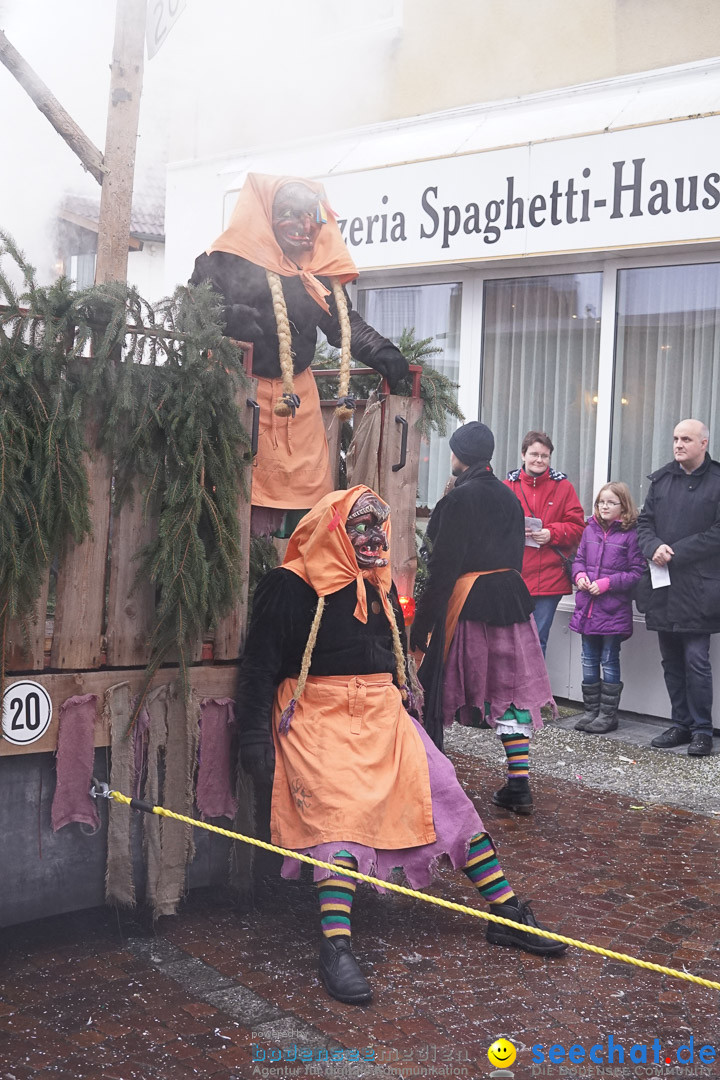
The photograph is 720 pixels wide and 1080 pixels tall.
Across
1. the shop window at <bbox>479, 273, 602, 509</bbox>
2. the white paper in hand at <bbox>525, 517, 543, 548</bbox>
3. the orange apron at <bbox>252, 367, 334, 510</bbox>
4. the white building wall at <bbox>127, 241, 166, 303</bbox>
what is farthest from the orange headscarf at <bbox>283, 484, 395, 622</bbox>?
the white building wall at <bbox>127, 241, 166, 303</bbox>

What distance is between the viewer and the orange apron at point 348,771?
3.85 m

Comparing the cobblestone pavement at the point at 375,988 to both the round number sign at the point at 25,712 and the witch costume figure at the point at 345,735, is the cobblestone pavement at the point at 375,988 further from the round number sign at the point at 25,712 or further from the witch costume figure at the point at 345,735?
the round number sign at the point at 25,712

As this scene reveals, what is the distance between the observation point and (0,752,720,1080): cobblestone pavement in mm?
3295

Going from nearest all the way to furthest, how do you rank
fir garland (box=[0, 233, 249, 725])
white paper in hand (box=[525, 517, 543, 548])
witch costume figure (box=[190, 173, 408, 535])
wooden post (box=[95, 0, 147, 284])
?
fir garland (box=[0, 233, 249, 725]) → witch costume figure (box=[190, 173, 408, 535]) → wooden post (box=[95, 0, 147, 284]) → white paper in hand (box=[525, 517, 543, 548])

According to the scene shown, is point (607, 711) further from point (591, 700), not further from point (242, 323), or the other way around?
point (242, 323)

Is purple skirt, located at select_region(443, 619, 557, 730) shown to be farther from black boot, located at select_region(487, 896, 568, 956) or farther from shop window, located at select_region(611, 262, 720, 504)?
shop window, located at select_region(611, 262, 720, 504)

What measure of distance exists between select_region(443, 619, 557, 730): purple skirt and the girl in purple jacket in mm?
1834

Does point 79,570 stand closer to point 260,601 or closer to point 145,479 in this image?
point 145,479

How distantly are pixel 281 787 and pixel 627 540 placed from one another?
4020 mm

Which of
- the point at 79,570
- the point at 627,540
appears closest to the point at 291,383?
the point at 79,570

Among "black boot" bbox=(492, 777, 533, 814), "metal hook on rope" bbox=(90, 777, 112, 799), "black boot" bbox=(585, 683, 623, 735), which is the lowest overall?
"black boot" bbox=(492, 777, 533, 814)

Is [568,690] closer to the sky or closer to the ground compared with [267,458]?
closer to the ground

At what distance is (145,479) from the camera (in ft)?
13.0

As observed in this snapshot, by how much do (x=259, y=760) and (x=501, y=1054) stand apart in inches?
47.6
